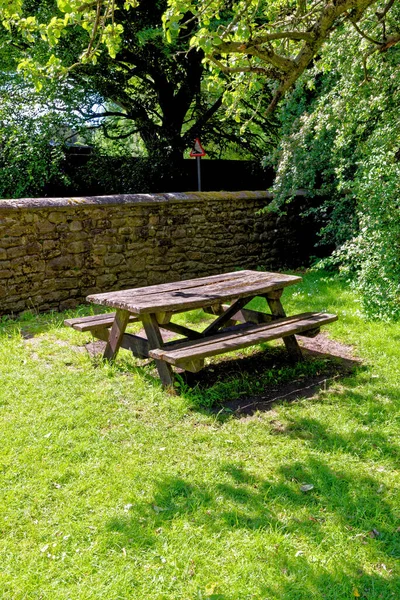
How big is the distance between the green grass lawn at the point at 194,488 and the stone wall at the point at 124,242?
2.40 meters

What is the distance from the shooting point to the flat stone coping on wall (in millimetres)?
6637

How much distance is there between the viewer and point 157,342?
4.25 meters

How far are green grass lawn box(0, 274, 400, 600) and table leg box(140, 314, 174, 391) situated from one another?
0.11m

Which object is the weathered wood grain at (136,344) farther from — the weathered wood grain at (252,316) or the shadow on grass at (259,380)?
the weathered wood grain at (252,316)

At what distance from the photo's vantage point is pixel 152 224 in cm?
791

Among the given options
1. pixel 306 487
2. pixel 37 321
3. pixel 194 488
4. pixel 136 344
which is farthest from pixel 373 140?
pixel 194 488

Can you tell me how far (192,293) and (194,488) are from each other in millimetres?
1990

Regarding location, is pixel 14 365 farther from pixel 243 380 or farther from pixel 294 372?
pixel 294 372

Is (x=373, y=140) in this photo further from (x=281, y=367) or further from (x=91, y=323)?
(x=91, y=323)

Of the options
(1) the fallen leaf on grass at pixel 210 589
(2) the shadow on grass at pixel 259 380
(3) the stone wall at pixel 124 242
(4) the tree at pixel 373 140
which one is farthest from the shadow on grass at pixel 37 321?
(1) the fallen leaf on grass at pixel 210 589

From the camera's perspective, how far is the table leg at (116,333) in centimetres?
450

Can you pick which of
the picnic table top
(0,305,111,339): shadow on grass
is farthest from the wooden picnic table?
(0,305,111,339): shadow on grass

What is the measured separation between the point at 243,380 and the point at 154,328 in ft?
2.77

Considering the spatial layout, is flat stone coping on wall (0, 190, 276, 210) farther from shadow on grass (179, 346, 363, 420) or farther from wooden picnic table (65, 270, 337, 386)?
shadow on grass (179, 346, 363, 420)
